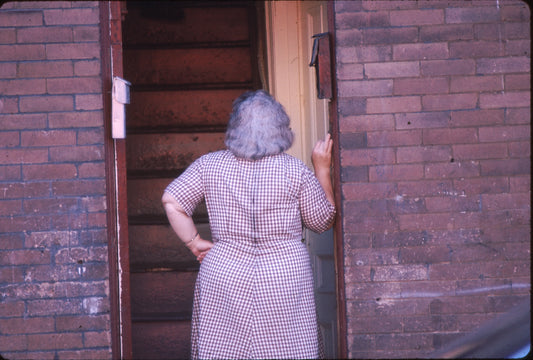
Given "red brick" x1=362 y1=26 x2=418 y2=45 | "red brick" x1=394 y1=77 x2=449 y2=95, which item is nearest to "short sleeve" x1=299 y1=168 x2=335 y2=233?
"red brick" x1=394 y1=77 x2=449 y2=95

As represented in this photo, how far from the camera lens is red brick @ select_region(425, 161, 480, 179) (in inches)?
133

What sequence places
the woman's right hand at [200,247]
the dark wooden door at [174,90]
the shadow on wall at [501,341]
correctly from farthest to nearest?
the dark wooden door at [174,90], the woman's right hand at [200,247], the shadow on wall at [501,341]

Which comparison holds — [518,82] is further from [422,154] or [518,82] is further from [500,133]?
[422,154]

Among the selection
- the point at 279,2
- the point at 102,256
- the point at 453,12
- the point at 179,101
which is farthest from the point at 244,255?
the point at 179,101

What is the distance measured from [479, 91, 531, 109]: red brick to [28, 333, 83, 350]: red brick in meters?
2.61

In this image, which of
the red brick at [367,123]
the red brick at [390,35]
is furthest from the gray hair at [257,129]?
the red brick at [390,35]

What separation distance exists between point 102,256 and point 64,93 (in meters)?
0.93

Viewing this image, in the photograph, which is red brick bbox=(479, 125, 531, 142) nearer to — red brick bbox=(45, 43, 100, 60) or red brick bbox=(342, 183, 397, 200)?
red brick bbox=(342, 183, 397, 200)

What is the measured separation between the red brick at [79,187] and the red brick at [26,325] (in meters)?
0.71

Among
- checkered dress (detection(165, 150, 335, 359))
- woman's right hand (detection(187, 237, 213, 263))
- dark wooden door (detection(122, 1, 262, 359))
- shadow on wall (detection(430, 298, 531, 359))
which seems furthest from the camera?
dark wooden door (detection(122, 1, 262, 359))

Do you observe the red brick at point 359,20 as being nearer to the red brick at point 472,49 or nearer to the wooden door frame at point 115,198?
the red brick at point 472,49

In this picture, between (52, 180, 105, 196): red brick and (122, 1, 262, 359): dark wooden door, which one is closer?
(52, 180, 105, 196): red brick

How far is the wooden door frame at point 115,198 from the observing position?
336cm

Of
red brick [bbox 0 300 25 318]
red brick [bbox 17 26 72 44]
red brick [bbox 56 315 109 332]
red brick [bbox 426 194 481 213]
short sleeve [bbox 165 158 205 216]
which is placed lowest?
red brick [bbox 56 315 109 332]
